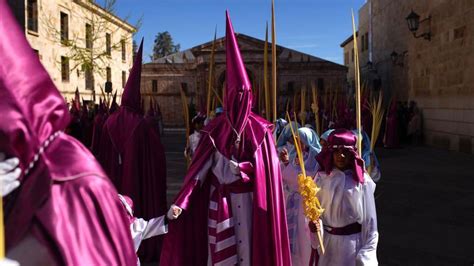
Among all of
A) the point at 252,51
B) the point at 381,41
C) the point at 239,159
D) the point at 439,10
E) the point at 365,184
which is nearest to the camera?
the point at 365,184

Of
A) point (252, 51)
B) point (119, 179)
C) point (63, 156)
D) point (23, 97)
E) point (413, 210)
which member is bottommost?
point (413, 210)

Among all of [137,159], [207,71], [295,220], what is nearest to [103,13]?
[207,71]

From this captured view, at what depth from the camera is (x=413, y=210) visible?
7988 mm

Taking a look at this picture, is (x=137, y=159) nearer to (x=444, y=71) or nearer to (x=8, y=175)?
(x=8, y=175)

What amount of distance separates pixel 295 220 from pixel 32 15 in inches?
1039

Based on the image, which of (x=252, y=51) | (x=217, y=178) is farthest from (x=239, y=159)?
(x=252, y=51)

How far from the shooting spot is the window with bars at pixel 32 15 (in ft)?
89.3

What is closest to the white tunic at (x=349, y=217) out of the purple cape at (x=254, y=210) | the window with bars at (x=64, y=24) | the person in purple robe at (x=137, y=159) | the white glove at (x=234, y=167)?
the purple cape at (x=254, y=210)

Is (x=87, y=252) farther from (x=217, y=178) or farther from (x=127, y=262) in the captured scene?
(x=217, y=178)

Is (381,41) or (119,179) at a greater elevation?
(381,41)

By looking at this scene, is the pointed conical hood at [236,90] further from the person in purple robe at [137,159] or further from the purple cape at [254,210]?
the person in purple robe at [137,159]

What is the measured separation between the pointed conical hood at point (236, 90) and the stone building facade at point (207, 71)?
4001cm

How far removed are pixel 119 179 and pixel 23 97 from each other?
4685 millimetres

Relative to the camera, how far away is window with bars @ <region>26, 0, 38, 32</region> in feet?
89.3
